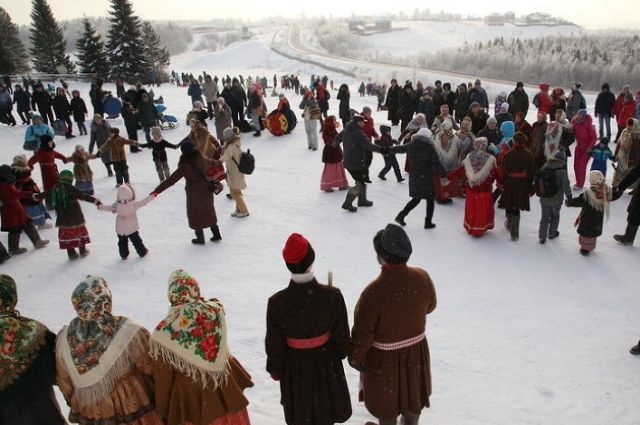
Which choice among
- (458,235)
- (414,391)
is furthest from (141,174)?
(414,391)

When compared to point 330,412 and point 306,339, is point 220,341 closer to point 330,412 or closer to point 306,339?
point 306,339

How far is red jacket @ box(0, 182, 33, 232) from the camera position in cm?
703

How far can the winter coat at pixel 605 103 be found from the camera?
12477 millimetres

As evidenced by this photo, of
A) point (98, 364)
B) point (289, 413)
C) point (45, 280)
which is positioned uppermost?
point (98, 364)

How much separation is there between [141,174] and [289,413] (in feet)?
29.7

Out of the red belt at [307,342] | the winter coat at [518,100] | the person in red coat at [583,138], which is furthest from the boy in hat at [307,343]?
the winter coat at [518,100]

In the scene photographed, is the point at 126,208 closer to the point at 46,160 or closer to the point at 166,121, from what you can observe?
the point at 46,160

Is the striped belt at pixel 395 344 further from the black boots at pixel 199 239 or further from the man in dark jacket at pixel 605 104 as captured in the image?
the man in dark jacket at pixel 605 104

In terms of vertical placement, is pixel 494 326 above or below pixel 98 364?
below

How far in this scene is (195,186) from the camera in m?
7.02

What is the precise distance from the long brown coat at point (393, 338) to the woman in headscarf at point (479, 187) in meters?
4.27

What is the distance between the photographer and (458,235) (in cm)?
753

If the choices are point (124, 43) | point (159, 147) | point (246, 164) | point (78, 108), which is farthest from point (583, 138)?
point (124, 43)

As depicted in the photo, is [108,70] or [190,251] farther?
[108,70]
